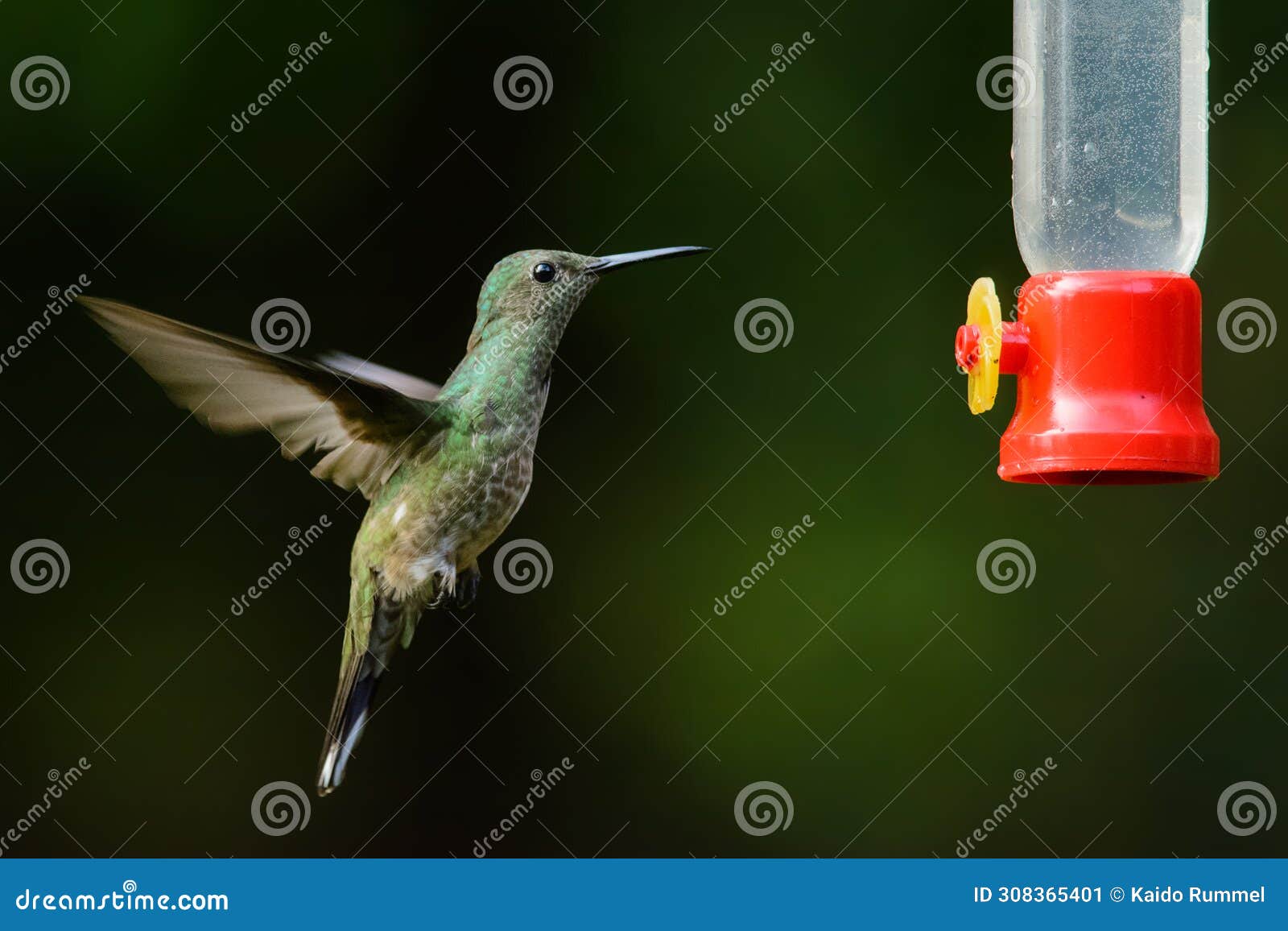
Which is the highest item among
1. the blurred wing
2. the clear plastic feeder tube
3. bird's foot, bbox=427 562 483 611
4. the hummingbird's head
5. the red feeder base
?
the clear plastic feeder tube

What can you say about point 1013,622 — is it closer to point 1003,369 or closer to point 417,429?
point 1003,369

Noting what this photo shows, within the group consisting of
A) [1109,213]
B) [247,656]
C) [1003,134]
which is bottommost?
[247,656]

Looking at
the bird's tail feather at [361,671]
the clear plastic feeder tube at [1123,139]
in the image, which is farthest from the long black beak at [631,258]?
the clear plastic feeder tube at [1123,139]

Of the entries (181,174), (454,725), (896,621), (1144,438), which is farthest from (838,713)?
(181,174)

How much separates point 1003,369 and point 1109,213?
1.94ft

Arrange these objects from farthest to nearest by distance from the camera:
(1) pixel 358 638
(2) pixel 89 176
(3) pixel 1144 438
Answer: (2) pixel 89 176
(1) pixel 358 638
(3) pixel 1144 438

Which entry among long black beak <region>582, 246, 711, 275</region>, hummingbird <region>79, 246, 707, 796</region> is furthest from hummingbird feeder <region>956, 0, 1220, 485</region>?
hummingbird <region>79, 246, 707, 796</region>

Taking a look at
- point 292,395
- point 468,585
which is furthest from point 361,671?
point 292,395

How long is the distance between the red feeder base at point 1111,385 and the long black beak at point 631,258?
0.82 metres

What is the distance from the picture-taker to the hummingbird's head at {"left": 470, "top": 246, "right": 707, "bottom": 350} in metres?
3.28

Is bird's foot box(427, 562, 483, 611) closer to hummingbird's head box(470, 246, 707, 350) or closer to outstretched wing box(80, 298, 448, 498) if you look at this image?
outstretched wing box(80, 298, 448, 498)

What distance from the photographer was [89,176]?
514 centimetres

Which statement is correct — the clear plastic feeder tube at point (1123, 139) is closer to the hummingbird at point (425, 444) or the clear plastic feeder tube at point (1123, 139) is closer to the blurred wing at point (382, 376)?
the hummingbird at point (425, 444)

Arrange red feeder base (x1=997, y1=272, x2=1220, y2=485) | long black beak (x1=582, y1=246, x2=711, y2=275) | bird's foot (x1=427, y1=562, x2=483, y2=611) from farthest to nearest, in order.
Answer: bird's foot (x1=427, y1=562, x2=483, y2=611) → red feeder base (x1=997, y1=272, x2=1220, y2=485) → long black beak (x1=582, y1=246, x2=711, y2=275)
